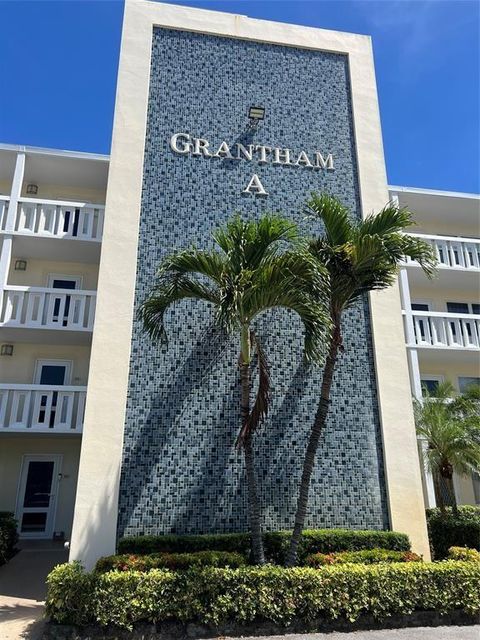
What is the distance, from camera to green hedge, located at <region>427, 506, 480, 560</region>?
1133cm

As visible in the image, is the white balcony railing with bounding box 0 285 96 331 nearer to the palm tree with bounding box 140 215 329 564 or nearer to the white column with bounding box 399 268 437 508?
the palm tree with bounding box 140 215 329 564

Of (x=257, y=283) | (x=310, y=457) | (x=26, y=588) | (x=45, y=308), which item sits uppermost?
(x=45, y=308)

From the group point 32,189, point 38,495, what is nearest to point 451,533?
point 38,495

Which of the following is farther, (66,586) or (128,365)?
(128,365)

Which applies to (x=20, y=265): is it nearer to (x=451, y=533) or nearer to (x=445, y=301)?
(x=451, y=533)

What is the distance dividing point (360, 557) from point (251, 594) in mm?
2370

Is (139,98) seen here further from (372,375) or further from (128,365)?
(372,375)

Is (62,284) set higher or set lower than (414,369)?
higher

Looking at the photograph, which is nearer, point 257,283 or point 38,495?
point 257,283

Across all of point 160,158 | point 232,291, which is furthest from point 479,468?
point 160,158

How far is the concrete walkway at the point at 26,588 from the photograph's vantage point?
7309 mm

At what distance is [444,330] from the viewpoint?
14922 millimetres

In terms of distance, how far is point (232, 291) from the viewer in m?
7.62

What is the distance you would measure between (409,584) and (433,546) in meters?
4.63
